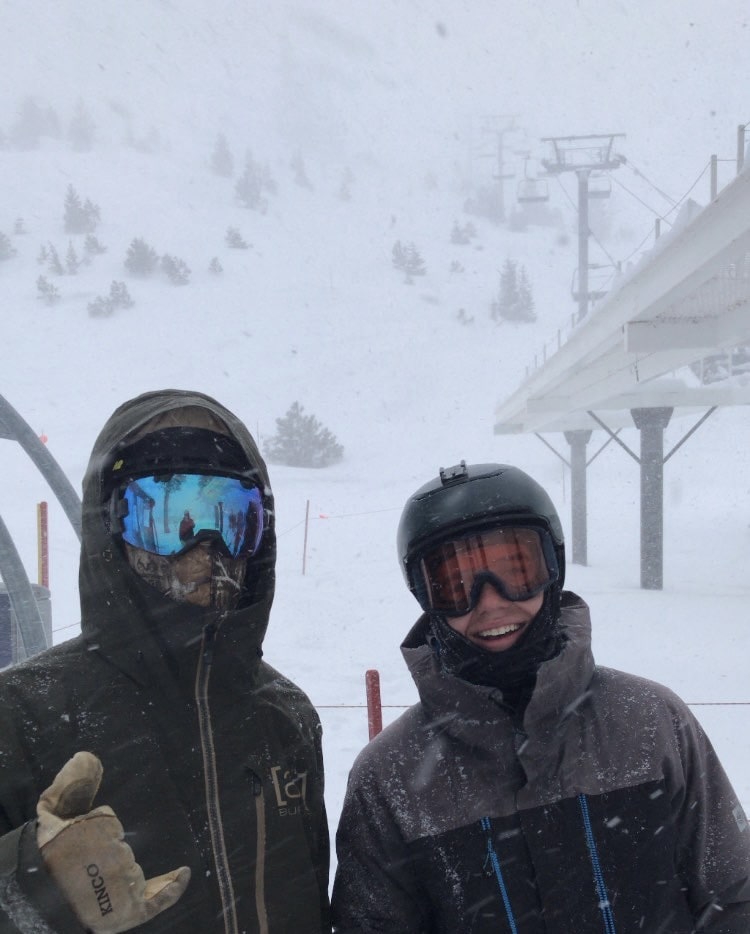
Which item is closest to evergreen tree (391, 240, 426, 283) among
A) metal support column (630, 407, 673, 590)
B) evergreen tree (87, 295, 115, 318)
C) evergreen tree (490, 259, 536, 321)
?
evergreen tree (490, 259, 536, 321)

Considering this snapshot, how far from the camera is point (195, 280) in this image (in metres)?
69.2

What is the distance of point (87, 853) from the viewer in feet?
4.36

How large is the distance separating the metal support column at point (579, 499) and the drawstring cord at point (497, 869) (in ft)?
62.7

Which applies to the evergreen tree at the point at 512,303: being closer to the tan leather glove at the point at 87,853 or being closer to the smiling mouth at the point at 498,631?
the smiling mouth at the point at 498,631

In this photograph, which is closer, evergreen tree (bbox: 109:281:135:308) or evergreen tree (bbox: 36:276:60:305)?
evergreen tree (bbox: 36:276:60:305)

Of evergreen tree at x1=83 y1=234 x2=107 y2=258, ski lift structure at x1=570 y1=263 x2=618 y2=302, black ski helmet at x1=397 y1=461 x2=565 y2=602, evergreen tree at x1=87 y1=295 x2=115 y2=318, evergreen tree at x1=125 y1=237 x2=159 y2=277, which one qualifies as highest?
evergreen tree at x1=83 y1=234 x2=107 y2=258

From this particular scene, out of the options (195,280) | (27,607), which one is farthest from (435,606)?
(195,280)

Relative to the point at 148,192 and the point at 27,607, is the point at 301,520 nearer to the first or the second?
the point at 27,607

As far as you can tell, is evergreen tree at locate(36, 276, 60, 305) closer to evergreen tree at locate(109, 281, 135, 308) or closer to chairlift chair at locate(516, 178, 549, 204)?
evergreen tree at locate(109, 281, 135, 308)

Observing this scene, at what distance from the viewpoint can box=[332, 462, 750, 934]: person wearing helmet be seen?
1.89m

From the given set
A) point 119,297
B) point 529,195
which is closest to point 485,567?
point 529,195

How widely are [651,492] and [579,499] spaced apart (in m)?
5.02

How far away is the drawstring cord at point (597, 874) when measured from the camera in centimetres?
185

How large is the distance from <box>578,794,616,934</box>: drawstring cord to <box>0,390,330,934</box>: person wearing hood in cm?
66
